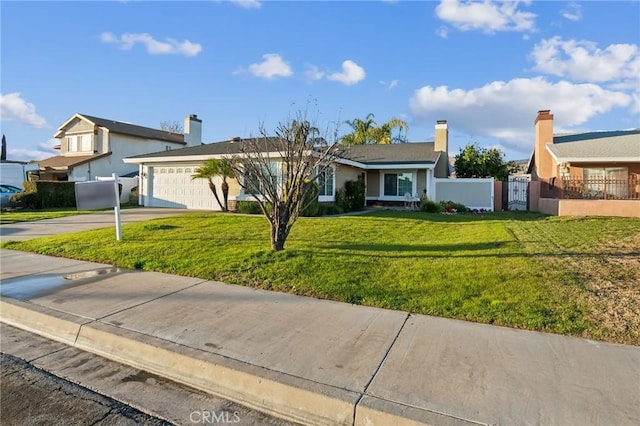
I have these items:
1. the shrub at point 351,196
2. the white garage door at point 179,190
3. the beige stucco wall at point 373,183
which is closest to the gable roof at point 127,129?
the white garage door at point 179,190

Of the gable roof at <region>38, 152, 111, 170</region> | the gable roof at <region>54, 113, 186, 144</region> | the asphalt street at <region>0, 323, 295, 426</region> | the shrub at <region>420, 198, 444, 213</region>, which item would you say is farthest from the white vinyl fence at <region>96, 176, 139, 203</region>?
the asphalt street at <region>0, 323, 295, 426</region>

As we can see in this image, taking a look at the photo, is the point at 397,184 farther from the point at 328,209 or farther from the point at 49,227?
the point at 49,227

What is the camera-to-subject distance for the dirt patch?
13.9 feet

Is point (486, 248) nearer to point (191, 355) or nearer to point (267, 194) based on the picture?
point (267, 194)

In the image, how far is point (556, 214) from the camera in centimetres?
1670

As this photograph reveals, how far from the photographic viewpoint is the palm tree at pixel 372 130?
1463 inches

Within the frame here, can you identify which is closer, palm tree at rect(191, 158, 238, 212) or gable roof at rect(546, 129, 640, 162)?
palm tree at rect(191, 158, 238, 212)

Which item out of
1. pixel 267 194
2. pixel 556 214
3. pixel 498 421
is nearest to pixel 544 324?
pixel 498 421

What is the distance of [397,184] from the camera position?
2320 cm

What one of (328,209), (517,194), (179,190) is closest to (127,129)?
(179,190)

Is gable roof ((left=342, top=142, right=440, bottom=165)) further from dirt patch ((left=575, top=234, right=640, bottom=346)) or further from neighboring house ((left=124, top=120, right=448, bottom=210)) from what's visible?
dirt patch ((left=575, top=234, right=640, bottom=346))

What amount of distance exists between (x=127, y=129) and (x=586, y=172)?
3292cm

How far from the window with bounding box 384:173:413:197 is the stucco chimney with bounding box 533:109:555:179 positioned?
693 cm

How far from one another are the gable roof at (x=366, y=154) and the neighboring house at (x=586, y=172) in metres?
5.71
